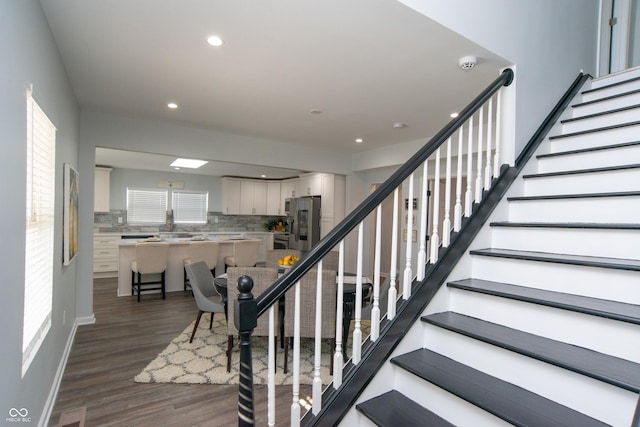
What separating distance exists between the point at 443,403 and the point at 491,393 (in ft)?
0.69

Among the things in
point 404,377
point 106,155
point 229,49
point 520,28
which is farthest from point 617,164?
point 106,155

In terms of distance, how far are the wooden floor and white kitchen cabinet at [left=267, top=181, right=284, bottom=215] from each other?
17.9 ft

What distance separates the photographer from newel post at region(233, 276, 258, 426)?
3.74 ft

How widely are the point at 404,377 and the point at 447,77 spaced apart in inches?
96.9

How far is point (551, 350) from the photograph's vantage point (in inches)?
52.9

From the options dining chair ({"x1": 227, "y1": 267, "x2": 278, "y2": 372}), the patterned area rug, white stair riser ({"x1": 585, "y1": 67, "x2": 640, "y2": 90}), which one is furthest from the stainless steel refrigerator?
white stair riser ({"x1": 585, "y1": 67, "x2": 640, "y2": 90})

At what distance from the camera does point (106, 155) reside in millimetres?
6020

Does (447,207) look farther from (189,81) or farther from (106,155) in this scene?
(106,155)

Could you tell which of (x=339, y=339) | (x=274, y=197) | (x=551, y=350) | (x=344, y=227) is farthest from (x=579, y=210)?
(x=274, y=197)

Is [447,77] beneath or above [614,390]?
above

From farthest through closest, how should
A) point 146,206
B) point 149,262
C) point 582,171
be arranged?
1. point 146,206
2. point 149,262
3. point 582,171

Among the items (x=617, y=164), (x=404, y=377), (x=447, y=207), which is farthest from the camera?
(x=617, y=164)

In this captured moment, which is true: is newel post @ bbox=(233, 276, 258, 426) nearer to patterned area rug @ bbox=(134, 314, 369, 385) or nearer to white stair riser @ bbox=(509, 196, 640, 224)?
patterned area rug @ bbox=(134, 314, 369, 385)
